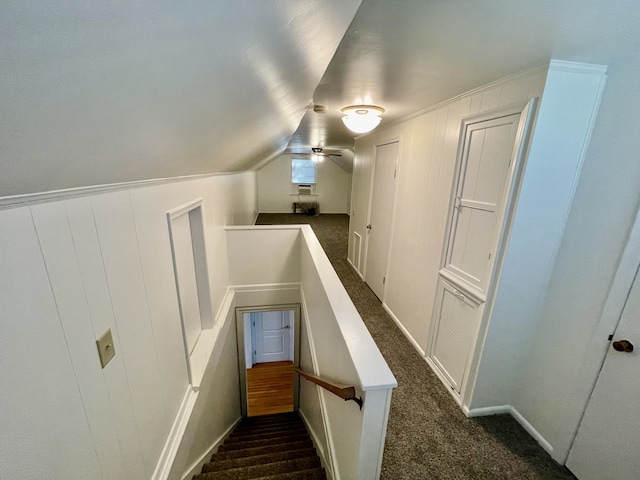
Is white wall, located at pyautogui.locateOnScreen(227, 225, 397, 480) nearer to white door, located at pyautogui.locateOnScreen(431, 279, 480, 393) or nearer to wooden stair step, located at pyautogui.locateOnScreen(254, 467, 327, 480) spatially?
wooden stair step, located at pyautogui.locateOnScreen(254, 467, 327, 480)

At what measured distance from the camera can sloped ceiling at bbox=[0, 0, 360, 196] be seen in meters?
0.35

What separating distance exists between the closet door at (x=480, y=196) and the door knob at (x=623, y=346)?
0.61m

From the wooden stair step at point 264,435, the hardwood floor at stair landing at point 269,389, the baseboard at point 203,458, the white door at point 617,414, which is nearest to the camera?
the white door at point 617,414

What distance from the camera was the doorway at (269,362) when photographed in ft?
15.2

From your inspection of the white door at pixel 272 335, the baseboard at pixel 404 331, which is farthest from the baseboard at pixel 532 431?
the white door at pixel 272 335

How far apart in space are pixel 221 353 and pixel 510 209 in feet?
9.46

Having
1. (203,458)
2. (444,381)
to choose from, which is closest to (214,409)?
(203,458)

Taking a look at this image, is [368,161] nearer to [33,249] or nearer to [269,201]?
[33,249]

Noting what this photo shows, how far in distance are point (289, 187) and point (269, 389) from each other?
20.0ft

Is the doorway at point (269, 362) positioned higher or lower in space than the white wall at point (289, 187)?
lower

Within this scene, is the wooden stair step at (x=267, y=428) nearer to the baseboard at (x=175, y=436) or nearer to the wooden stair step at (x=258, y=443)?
the wooden stair step at (x=258, y=443)

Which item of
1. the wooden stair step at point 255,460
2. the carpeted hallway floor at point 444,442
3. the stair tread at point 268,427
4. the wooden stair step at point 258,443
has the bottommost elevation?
the stair tread at point 268,427

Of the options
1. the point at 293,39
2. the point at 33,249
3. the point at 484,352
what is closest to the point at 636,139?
the point at 484,352

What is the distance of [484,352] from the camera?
1717 millimetres
